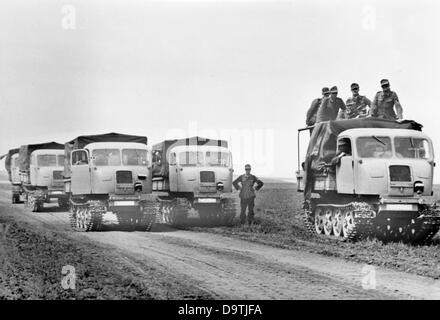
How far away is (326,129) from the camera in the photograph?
1753 centimetres

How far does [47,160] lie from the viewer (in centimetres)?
3048

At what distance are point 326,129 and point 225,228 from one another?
517 centimetres

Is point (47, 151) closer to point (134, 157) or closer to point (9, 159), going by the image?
point (9, 159)

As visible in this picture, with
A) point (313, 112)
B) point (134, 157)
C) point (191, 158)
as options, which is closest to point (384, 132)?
point (313, 112)

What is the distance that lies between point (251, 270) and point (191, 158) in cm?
1117

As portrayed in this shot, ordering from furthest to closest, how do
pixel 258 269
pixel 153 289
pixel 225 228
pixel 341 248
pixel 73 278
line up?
pixel 225 228 → pixel 341 248 → pixel 258 269 → pixel 73 278 → pixel 153 289

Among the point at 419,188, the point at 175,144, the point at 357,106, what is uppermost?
the point at 357,106

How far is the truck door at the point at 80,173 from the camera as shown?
2008 centimetres

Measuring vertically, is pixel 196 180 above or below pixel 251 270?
above

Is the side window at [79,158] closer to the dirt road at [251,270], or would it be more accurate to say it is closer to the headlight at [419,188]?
the dirt road at [251,270]

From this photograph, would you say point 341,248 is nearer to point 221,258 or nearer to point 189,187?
point 221,258

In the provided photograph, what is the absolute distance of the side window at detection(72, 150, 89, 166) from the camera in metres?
20.4
